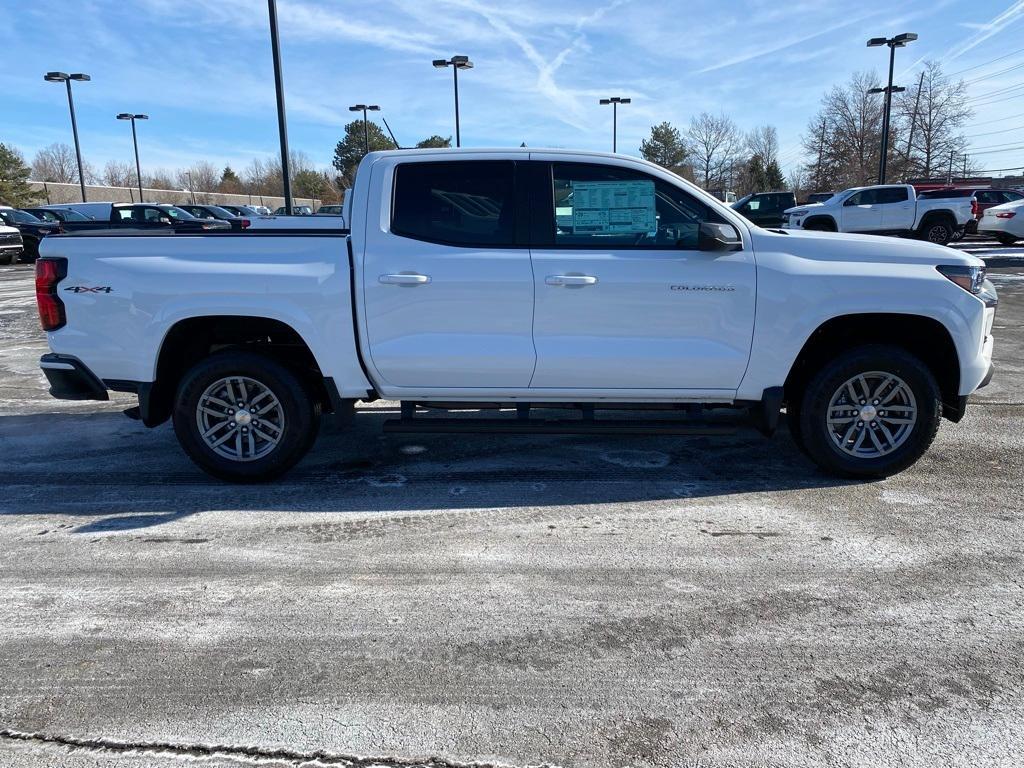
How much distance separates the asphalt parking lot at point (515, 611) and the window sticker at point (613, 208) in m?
1.61

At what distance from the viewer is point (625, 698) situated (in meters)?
2.74

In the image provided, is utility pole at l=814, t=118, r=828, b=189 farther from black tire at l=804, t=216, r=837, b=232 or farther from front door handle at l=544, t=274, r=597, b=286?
front door handle at l=544, t=274, r=597, b=286

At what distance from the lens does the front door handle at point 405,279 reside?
4.50 metres

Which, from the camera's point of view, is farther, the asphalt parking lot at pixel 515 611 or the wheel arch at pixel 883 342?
the wheel arch at pixel 883 342

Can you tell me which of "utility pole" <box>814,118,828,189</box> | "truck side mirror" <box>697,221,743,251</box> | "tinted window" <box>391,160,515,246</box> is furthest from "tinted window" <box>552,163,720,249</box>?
"utility pole" <box>814,118,828,189</box>

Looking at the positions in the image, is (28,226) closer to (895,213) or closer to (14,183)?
(895,213)

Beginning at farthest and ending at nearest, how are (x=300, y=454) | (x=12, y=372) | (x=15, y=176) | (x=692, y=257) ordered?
(x=15, y=176)
(x=12, y=372)
(x=300, y=454)
(x=692, y=257)

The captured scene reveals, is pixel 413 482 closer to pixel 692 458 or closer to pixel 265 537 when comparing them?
pixel 265 537

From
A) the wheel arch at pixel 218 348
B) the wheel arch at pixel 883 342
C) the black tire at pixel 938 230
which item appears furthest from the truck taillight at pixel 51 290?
the black tire at pixel 938 230

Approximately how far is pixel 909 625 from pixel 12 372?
29.2 ft

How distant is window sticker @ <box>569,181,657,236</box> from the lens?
4641 millimetres

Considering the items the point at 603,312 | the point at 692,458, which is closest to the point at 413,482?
the point at 603,312

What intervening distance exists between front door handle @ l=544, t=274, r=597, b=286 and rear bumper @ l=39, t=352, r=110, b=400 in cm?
288

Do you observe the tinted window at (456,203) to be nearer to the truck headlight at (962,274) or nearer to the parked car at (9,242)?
the truck headlight at (962,274)
